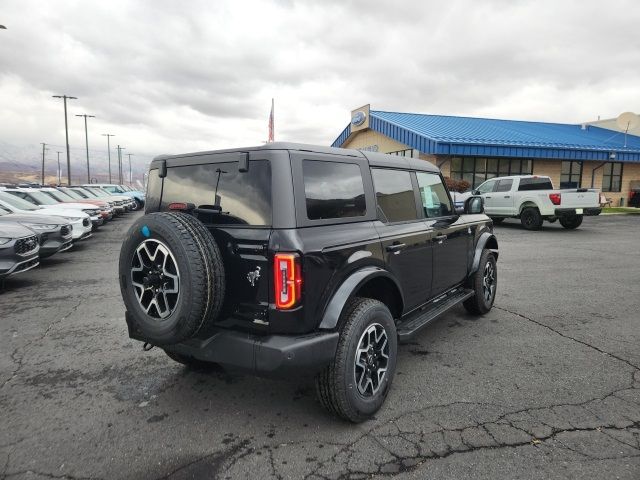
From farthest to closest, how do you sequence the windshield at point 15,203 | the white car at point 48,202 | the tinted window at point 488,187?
1. the tinted window at point 488,187
2. the white car at point 48,202
3. the windshield at point 15,203

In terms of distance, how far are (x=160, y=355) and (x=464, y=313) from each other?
3665 millimetres

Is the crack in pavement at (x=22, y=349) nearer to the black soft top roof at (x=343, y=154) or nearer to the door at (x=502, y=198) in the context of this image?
the black soft top roof at (x=343, y=154)

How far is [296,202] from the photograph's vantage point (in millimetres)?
2674

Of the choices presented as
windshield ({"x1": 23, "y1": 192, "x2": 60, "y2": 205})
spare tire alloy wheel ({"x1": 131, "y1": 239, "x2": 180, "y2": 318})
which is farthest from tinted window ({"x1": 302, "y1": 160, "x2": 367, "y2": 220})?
windshield ({"x1": 23, "y1": 192, "x2": 60, "y2": 205})

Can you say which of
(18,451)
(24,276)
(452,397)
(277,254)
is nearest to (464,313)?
(452,397)

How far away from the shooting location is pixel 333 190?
3029mm

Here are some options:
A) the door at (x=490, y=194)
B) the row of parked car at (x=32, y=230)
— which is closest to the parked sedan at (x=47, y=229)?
the row of parked car at (x=32, y=230)

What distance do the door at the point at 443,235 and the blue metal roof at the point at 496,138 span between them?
54.6 ft

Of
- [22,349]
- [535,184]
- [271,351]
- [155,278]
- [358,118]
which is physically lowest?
[22,349]

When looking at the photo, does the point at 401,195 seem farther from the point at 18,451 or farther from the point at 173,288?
the point at 18,451

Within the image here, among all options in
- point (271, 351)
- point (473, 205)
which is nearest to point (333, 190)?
point (271, 351)

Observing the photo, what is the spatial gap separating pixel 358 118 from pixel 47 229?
22.6 meters

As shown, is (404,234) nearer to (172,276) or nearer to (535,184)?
(172,276)

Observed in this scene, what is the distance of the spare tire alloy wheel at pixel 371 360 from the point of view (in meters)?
2.94
